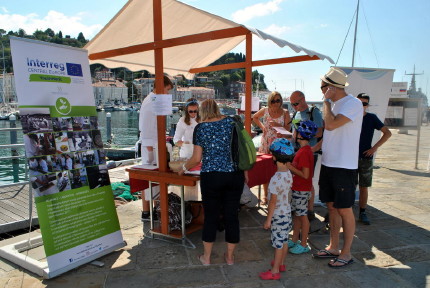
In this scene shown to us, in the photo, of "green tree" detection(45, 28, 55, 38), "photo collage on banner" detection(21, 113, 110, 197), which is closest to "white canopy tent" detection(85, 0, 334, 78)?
"photo collage on banner" detection(21, 113, 110, 197)

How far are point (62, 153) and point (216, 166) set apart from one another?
58.0 inches

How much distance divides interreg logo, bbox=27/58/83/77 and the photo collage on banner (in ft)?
1.34

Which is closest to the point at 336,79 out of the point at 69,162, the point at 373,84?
the point at 373,84

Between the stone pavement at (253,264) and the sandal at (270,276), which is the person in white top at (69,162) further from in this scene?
the sandal at (270,276)

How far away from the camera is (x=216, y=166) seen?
2.64 m

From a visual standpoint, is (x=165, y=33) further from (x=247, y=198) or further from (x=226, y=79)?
(x=226, y=79)

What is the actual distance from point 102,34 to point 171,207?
2355mm

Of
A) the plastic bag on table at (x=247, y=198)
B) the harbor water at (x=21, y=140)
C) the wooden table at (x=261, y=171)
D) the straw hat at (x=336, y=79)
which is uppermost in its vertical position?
the straw hat at (x=336, y=79)

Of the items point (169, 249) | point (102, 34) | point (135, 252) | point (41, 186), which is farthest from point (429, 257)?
point (102, 34)

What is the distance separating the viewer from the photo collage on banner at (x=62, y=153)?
8.65 feet

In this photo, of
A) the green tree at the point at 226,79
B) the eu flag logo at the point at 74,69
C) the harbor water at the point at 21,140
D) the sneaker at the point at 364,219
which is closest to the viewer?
the eu flag logo at the point at 74,69

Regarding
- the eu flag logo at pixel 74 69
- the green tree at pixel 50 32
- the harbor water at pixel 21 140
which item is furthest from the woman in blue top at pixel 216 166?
the green tree at pixel 50 32

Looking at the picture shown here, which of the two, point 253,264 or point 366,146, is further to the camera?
point 366,146

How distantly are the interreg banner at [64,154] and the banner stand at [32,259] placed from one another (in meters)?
0.01
